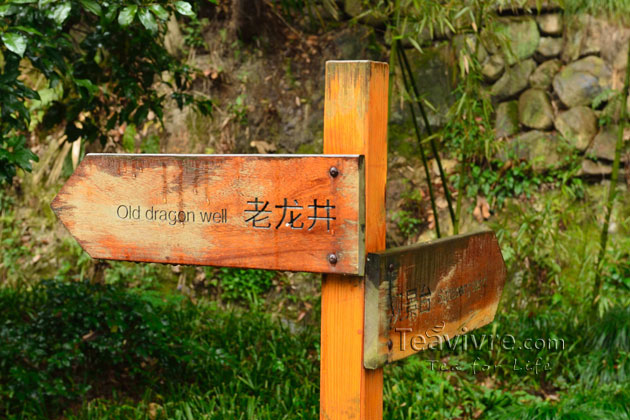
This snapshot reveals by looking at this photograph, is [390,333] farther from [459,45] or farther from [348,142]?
[459,45]

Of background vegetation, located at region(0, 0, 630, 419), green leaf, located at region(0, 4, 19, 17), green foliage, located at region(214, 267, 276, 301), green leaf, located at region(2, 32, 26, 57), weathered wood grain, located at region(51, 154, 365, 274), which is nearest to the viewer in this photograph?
weathered wood grain, located at region(51, 154, 365, 274)

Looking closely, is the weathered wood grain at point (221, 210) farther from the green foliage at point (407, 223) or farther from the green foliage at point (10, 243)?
the green foliage at point (10, 243)

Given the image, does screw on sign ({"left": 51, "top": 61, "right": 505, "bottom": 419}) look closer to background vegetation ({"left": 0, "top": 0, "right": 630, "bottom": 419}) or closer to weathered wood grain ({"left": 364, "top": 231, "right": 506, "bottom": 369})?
weathered wood grain ({"left": 364, "top": 231, "right": 506, "bottom": 369})

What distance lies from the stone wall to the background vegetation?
0.14 meters

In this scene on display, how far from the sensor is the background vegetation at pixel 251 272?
3213mm

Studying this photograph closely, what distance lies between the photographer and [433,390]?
11.3ft

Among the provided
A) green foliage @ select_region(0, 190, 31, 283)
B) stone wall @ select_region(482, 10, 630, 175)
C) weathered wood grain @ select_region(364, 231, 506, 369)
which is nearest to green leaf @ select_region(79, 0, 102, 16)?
weathered wood grain @ select_region(364, 231, 506, 369)

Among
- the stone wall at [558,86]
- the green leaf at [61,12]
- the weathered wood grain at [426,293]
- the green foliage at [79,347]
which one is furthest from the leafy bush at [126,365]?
the stone wall at [558,86]

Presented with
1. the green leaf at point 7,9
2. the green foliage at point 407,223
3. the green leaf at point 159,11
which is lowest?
the green leaf at point 7,9

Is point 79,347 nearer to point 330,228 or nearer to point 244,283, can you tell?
point 244,283

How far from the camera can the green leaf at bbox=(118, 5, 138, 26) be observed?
2.42 meters

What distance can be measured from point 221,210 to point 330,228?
0.98ft

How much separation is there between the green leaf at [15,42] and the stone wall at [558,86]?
3413mm

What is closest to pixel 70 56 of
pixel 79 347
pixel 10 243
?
pixel 79 347
